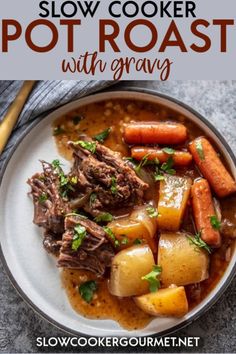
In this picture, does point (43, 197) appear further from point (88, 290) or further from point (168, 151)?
point (168, 151)

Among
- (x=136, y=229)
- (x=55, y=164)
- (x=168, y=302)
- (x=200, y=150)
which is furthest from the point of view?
(x=55, y=164)

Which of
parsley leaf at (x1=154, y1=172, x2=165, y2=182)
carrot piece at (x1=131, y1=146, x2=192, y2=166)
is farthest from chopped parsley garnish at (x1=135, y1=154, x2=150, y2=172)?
parsley leaf at (x1=154, y1=172, x2=165, y2=182)

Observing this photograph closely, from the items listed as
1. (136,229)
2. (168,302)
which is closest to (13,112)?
(136,229)

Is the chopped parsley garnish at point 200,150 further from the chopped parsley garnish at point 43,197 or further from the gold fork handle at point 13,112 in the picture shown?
the gold fork handle at point 13,112

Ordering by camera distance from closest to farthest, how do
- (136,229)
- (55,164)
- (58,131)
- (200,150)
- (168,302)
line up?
1. (168,302)
2. (136,229)
3. (200,150)
4. (55,164)
5. (58,131)

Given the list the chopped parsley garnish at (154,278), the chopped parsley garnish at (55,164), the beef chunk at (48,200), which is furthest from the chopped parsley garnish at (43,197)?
the chopped parsley garnish at (154,278)

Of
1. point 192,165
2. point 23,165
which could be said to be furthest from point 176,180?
point 23,165
